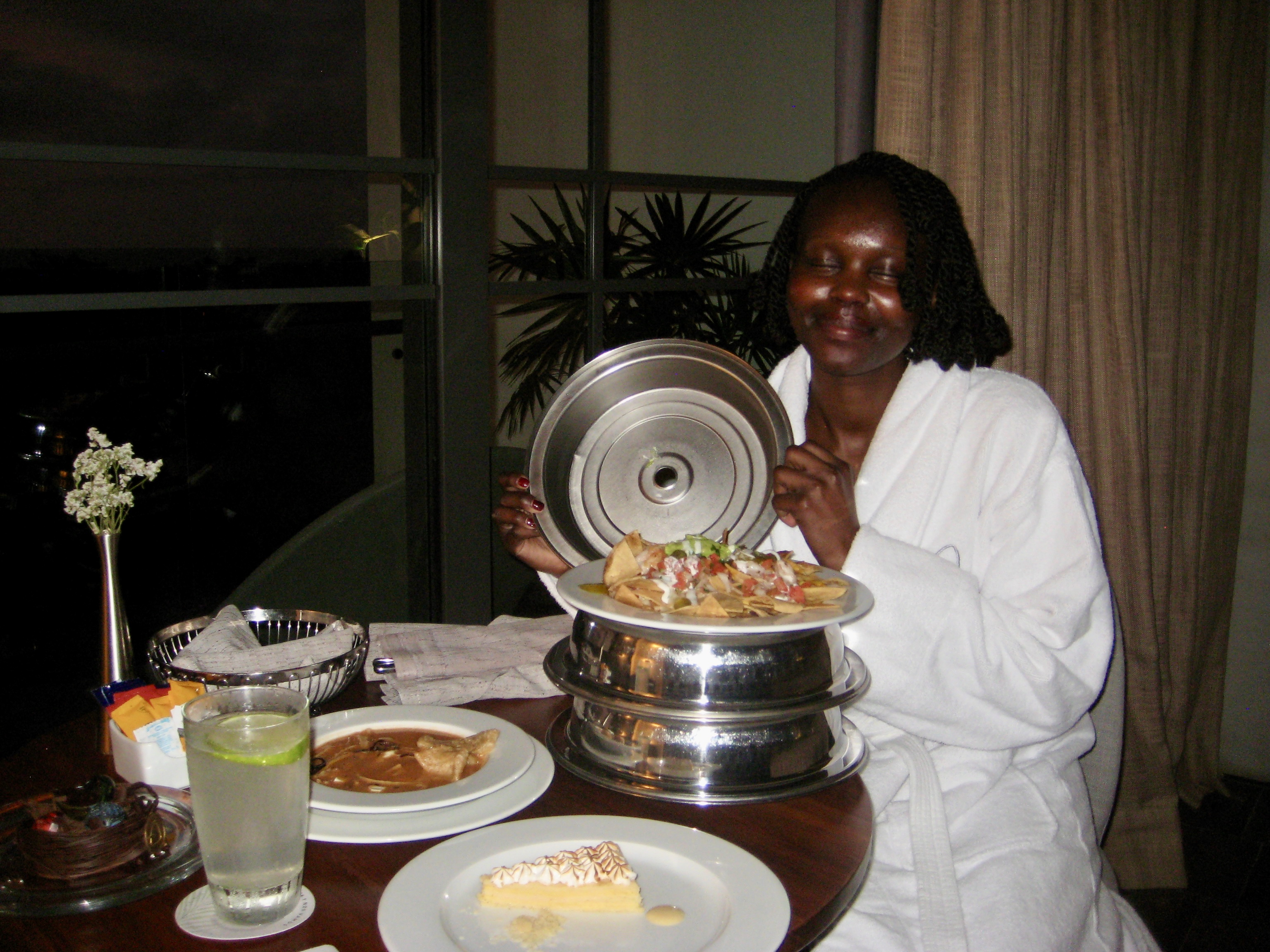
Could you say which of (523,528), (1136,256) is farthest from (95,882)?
(1136,256)

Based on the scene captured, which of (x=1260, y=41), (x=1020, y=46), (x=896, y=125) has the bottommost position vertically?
(x=896, y=125)

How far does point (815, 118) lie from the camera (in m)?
3.46

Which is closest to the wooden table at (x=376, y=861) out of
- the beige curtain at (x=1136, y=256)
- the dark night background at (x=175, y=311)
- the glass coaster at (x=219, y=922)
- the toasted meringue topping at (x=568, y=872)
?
the glass coaster at (x=219, y=922)

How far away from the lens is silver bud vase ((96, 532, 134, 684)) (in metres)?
1.16

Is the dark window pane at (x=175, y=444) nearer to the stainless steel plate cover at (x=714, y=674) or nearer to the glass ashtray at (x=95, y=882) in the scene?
the glass ashtray at (x=95, y=882)

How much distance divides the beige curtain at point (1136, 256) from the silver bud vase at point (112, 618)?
164 centimetres

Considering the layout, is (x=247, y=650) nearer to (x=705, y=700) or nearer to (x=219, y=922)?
(x=219, y=922)

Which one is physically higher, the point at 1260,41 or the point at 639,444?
the point at 1260,41

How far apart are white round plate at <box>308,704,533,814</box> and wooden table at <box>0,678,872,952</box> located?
4cm

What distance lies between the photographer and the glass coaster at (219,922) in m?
0.81

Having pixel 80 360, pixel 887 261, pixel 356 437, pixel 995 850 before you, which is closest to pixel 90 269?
pixel 80 360

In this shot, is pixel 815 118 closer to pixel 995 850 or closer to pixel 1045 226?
pixel 1045 226

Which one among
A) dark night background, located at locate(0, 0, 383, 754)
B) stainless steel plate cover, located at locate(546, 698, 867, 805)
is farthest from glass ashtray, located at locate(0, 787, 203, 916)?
dark night background, located at locate(0, 0, 383, 754)

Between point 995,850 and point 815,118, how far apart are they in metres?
2.71
